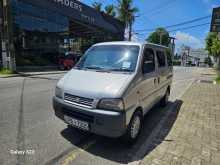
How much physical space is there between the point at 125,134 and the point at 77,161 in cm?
96

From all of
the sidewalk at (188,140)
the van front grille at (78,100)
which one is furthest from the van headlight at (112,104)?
the sidewalk at (188,140)

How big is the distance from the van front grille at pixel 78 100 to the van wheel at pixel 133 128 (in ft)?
2.85

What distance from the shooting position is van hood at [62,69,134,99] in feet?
11.0

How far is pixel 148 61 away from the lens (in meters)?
4.56

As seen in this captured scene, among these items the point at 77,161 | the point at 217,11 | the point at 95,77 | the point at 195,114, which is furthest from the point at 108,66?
the point at 217,11

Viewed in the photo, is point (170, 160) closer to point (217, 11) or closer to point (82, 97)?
point (82, 97)

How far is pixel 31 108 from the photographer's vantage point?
589cm

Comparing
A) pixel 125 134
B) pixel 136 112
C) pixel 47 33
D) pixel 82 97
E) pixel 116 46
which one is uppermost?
pixel 47 33

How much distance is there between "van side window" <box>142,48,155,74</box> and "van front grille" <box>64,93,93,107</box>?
142cm

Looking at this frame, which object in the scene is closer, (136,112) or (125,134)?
(125,134)

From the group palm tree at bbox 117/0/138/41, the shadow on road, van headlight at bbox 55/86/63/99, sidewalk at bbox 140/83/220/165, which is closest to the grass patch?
the shadow on road

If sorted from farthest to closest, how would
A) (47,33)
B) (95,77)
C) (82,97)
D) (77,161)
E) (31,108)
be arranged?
(47,33) < (31,108) < (95,77) < (82,97) < (77,161)

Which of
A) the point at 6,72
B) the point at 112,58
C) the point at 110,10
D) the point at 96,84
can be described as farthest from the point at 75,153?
the point at 110,10

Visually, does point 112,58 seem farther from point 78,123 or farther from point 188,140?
point 188,140
